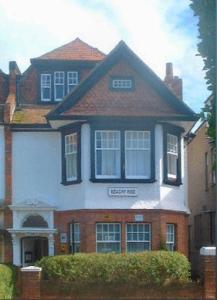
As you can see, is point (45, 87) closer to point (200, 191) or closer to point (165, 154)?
point (165, 154)

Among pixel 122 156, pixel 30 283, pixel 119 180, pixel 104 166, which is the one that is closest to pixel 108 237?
pixel 119 180

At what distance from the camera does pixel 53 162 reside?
3231 cm

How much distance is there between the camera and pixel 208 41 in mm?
21781

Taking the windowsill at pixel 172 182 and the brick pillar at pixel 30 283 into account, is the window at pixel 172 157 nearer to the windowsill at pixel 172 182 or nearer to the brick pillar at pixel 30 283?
the windowsill at pixel 172 182

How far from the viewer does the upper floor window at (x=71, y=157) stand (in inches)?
1198

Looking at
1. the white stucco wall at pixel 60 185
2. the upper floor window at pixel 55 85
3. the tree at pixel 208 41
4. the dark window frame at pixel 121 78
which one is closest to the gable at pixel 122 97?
the dark window frame at pixel 121 78

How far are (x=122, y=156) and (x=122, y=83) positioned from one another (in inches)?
124

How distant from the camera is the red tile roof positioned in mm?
34906

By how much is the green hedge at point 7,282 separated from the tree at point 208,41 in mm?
7871

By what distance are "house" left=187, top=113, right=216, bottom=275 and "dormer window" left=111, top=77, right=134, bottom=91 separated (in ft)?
16.9

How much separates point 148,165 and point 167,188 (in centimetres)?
124

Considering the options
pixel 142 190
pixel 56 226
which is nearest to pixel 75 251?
pixel 56 226

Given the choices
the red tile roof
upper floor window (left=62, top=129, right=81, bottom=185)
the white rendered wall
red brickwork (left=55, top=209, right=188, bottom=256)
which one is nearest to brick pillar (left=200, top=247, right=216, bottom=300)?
red brickwork (left=55, top=209, right=188, bottom=256)

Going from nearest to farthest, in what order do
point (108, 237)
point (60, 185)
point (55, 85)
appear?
point (108, 237)
point (60, 185)
point (55, 85)
